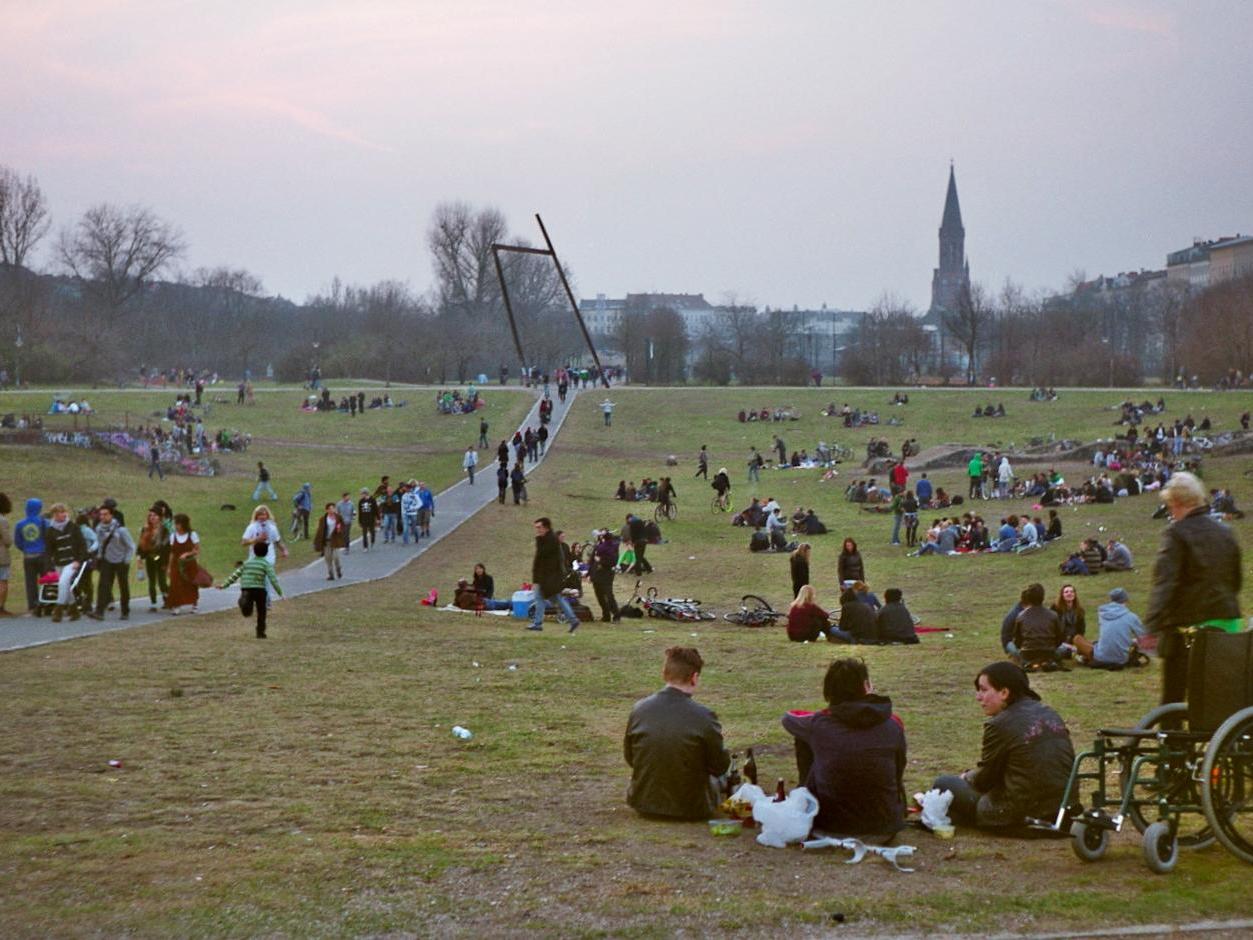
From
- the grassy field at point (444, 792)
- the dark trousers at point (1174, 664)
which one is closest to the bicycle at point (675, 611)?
the grassy field at point (444, 792)

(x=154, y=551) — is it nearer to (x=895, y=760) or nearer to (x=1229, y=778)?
(x=895, y=760)

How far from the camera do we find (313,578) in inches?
971

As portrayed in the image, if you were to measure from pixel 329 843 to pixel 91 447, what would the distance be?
47.5m

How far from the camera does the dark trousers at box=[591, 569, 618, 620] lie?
65.1 ft

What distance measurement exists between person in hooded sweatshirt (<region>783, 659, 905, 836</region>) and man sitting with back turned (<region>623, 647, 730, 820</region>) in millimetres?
661

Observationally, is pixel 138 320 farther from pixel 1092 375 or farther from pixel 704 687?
pixel 704 687

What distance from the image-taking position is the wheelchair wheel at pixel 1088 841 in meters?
6.79

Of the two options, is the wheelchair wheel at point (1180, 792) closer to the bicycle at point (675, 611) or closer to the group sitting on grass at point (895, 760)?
the group sitting on grass at point (895, 760)

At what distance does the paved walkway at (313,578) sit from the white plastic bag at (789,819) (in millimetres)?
9858

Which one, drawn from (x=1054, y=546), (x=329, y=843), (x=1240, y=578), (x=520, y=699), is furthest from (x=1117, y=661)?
(x=1054, y=546)

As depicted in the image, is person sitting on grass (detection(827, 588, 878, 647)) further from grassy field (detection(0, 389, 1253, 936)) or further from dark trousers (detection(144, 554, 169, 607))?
dark trousers (detection(144, 554, 169, 607))

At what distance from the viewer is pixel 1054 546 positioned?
102ft

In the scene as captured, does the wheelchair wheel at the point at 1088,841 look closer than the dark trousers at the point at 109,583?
Yes

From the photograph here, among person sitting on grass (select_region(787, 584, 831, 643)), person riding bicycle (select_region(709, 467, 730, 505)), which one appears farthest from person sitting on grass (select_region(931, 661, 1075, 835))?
person riding bicycle (select_region(709, 467, 730, 505))
